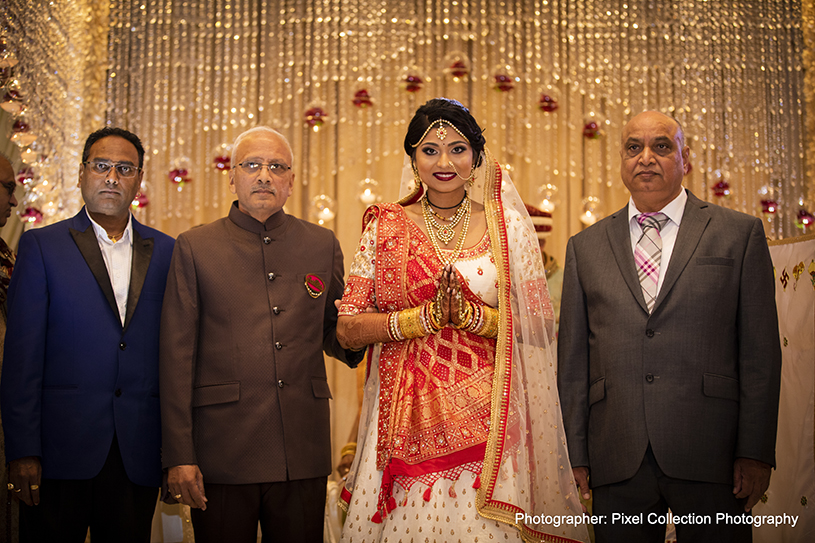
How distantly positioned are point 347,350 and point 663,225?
118cm

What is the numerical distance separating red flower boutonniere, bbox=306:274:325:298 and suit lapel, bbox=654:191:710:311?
1.14 metres

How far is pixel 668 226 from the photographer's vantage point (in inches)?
96.3

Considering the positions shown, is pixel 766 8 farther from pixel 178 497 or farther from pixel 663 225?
pixel 178 497

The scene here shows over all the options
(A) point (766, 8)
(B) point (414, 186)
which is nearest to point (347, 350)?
(B) point (414, 186)

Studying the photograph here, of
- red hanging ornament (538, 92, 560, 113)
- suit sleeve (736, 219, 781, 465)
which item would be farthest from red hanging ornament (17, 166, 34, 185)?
suit sleeve (736, 219, 781, 465)

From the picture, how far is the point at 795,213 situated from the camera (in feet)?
19.7

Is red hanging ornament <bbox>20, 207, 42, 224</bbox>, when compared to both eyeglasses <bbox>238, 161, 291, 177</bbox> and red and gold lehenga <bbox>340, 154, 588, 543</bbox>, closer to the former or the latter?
eyeglasses <bbox>238, 161, 291, 177</bbox>

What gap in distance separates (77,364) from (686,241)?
6.84 feet

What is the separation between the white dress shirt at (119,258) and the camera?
8.46ft

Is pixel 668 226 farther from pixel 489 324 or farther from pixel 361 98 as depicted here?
pixel 361 98

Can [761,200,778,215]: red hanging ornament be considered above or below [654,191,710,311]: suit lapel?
above

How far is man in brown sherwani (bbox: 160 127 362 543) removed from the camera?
7.48 ft

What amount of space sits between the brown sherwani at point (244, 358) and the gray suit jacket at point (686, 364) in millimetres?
879

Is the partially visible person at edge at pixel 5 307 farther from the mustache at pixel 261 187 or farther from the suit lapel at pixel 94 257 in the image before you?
the mustache at pixel 261 187
